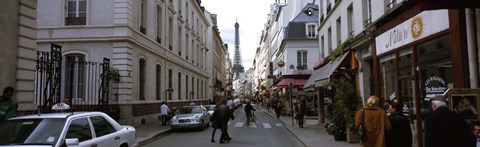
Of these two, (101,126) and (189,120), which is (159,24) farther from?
(101,126)

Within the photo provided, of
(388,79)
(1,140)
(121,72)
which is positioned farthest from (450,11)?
(121,72)

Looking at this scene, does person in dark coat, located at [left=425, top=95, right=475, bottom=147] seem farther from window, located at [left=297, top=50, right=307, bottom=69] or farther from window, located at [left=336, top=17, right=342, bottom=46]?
window, located at [left=297, top=50, right=307, bottom=69]

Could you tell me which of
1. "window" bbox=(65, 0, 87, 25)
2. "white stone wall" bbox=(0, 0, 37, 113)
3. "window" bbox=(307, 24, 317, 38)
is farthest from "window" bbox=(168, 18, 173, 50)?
"white stone wall" bbox=(0, 0, 37, 113)

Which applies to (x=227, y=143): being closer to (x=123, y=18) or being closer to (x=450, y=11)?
(x=450, y=11)

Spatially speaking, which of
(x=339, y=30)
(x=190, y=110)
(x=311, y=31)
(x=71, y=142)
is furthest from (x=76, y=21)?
(x=311, y=31)

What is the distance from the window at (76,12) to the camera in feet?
69.1

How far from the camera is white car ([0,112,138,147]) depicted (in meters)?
5.98

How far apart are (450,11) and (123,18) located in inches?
648

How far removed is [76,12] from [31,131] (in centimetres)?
1653

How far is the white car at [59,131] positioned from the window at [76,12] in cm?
1516

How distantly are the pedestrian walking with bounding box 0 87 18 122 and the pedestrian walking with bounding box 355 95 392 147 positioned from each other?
713 centimetres

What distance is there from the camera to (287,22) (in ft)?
153

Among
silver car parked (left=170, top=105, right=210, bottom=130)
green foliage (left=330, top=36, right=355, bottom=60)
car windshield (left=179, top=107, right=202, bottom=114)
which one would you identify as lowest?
silver car parked (left=170, top=105, right=210, bottom=130)

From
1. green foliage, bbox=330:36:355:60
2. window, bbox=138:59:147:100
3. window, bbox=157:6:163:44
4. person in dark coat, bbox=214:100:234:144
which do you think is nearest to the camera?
person in dark coat, bbox=214:100:234:144
